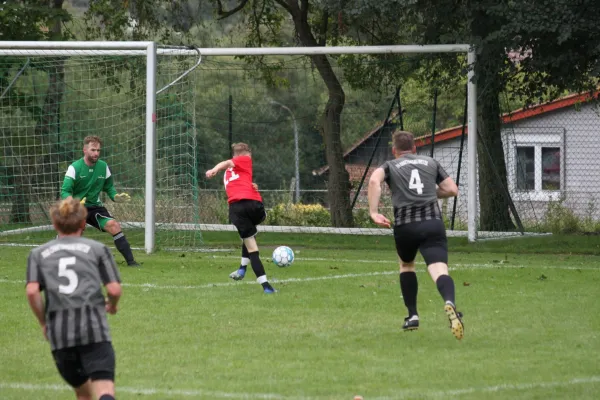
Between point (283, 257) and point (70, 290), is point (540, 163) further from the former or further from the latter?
point (70, 290)

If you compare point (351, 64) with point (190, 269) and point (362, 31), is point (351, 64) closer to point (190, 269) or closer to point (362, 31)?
point (362, 31)

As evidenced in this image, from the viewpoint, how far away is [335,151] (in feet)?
78.3

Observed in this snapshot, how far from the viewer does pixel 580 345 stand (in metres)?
9.17

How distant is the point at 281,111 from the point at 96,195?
34815mm

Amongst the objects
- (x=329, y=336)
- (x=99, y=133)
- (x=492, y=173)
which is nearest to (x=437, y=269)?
(x=329, y=336)

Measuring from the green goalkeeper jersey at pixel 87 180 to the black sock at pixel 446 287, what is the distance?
725 centimetres

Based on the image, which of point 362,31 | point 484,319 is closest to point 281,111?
point 362,31

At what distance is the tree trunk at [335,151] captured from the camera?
23344mm

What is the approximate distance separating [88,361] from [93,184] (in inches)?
380

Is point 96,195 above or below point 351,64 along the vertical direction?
below

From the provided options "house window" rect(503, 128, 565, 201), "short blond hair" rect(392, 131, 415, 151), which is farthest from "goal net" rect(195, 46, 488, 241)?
"short blond hair" rect(392, 131, 415, 151)

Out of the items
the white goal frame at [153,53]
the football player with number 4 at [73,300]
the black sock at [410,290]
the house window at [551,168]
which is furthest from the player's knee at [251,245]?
the house window at [551,168]

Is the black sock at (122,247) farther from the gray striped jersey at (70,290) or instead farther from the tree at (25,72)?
the gray striped jersey at (70,290)

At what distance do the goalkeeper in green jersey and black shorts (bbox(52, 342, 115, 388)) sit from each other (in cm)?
925
